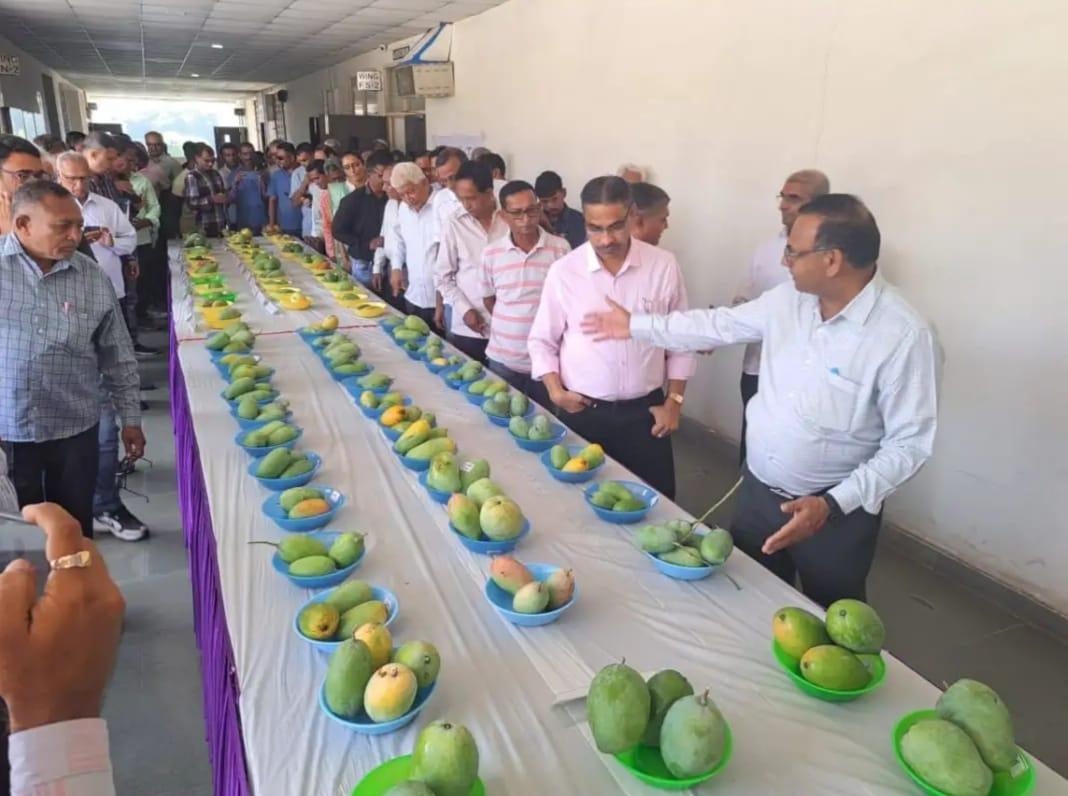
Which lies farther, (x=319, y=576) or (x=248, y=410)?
(x=248, y=410)

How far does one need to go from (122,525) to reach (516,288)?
198cm

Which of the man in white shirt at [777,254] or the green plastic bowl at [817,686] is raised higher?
the man in white shirt at [777,254]

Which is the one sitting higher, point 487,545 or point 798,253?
point 798,253

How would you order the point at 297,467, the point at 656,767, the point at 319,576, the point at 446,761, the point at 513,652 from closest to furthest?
the point at 446,761
the point at 656,767
the point at 513,652
the point at 319,576
the point at 297,467

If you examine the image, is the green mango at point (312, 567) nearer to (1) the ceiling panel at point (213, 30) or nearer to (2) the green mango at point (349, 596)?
(2) the green mango at point (349, 596)

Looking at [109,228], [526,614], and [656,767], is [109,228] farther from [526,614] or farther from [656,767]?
[656,767]

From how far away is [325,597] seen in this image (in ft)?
4.42

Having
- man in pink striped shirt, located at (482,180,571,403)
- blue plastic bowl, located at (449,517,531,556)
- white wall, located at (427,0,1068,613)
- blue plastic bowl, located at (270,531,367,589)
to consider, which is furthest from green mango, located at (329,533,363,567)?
white wall, located at (427,0,1068,613)

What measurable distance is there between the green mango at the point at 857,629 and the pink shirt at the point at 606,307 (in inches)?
50.1

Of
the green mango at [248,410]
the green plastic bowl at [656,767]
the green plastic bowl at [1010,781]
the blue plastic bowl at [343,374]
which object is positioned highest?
the green mango at [248,410]

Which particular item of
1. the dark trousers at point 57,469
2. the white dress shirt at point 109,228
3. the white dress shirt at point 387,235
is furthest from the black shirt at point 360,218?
the dark trousers at point 57,469

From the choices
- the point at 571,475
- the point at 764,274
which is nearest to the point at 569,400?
the point at 571,475

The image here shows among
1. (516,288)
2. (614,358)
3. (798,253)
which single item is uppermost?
(798,253)

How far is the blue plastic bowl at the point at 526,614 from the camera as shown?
134 centimetres
